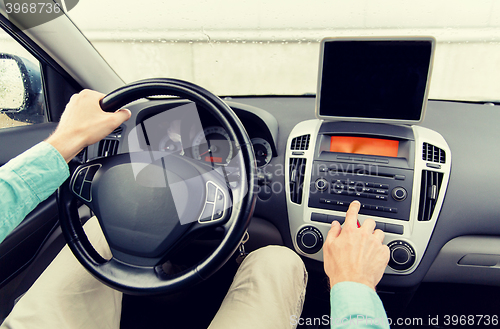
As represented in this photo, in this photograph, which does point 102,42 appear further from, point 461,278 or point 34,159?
point 461,278

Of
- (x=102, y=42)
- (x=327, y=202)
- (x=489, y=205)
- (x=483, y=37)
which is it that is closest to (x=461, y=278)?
(x=489, y=205)

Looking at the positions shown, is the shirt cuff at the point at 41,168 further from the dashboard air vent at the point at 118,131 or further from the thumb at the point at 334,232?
the thumb at the point at 334,232

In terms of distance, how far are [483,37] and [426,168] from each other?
113 cm

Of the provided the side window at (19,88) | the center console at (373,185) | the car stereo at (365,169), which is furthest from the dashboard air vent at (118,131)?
the car stereo at (365,169)

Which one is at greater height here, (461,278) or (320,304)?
(461,278)

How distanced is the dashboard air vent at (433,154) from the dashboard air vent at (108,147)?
127 cm

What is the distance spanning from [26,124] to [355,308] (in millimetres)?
1554

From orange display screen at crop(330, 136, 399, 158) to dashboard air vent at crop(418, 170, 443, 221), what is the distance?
14 cm

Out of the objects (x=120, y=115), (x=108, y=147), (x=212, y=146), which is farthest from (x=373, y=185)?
(x=108, y=147)

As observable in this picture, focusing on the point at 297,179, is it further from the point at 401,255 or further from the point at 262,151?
the point at 401,255

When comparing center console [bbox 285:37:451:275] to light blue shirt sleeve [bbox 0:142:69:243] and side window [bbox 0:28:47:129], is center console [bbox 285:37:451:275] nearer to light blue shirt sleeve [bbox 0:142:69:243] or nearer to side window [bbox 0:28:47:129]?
light blue shirt sleeve [bbox 0:142:69:243]

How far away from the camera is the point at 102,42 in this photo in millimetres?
1933

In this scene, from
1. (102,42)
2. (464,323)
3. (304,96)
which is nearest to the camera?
(464,323)

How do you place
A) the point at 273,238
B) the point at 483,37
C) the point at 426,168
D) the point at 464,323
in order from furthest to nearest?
the point at 483,37
the point at 464,323
the point at 273,238
the point at 426,168
